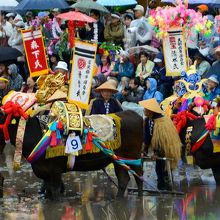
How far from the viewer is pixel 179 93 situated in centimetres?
1498

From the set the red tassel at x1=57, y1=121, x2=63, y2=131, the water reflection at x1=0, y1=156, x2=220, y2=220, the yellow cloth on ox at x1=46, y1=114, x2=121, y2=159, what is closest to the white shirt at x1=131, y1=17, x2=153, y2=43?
the water reflection at x1=0, y1=156, x2=220, y2=220

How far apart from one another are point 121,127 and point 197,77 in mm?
2205

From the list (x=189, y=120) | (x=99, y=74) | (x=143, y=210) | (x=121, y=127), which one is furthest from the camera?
(x=99, y=74)

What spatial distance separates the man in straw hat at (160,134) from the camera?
1354 centimetres

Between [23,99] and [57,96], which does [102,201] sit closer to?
[57,96]

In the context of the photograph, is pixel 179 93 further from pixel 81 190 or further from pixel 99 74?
pixel 99 74

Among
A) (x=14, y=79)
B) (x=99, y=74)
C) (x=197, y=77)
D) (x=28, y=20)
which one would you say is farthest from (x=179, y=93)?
(x=28, y=20)

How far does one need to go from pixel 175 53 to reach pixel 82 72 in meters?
2.18

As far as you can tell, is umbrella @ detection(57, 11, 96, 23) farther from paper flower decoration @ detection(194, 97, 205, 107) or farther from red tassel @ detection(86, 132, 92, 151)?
red tassel @ detection(86, 132, 92, 151)

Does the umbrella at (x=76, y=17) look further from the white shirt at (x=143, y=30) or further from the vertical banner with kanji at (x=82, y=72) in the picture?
the vertical banner with kanji at (x=82, y=72)

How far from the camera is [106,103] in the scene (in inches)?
585

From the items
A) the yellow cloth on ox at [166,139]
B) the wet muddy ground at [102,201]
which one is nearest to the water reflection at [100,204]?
the wet muddy ground at [102,201]

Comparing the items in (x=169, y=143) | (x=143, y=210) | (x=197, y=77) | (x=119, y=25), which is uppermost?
(x=119, y=25)

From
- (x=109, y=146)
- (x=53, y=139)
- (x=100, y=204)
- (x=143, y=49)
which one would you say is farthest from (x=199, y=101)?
(x=143, y=49)
